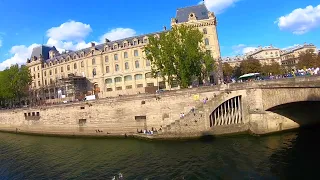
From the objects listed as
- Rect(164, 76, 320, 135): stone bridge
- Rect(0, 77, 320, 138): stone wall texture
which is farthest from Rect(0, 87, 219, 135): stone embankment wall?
Rect(164, 76, 320, 135): stone bridge

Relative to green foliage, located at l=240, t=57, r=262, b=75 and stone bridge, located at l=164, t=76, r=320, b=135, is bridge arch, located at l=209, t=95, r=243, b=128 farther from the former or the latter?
green foliage, located at l=240, t=57, r=262, b=75

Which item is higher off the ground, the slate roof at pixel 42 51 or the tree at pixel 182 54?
the slate roof at pixel 42 51

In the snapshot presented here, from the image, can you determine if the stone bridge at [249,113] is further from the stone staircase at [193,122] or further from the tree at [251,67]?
the tree at [251,67]

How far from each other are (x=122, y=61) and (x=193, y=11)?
2702cm

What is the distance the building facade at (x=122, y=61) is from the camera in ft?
253

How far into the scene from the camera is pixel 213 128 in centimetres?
4544

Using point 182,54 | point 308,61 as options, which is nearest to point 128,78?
point 182,54

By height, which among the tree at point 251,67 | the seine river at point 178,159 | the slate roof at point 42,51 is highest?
the slate roof at point 42,51

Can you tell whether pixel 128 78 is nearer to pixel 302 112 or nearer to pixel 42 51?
pixel 42 51

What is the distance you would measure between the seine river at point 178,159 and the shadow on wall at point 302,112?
247cm

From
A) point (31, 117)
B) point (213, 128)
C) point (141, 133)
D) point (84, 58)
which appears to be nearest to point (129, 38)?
point (84, 58)

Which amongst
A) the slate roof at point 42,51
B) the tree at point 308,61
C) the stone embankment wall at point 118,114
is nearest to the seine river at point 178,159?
the stone embankment wall at point 118,114

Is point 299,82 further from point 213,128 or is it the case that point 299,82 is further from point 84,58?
point 84,58

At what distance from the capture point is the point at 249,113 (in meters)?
A: 44.3
